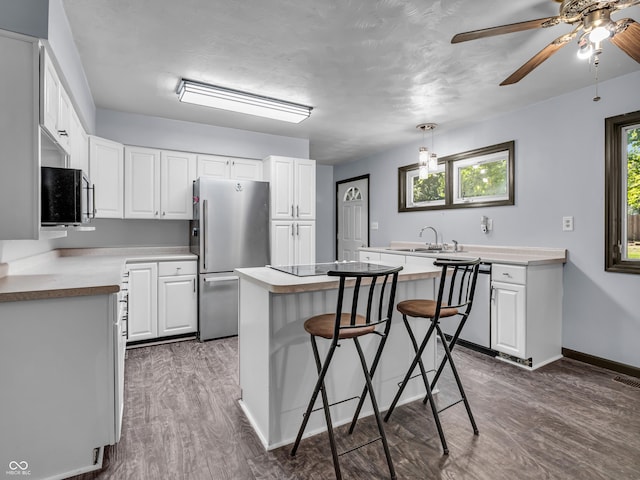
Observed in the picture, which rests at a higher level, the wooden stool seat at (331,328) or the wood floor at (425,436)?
the wooden stool seat at (331,328)

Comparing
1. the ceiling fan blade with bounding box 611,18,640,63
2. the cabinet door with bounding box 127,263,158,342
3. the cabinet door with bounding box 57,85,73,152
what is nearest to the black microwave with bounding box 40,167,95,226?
the cabinet door with bounding box 57,85,73,152

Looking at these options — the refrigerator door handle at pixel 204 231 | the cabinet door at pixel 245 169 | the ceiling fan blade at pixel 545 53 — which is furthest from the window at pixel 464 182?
the refrigerator door handle at pixel 204 231

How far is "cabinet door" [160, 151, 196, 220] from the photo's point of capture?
3725mm

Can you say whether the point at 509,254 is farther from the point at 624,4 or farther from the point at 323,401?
the point at 323,401

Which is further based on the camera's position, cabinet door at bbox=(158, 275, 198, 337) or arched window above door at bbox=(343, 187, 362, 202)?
arched window above door at bbox=(343, 187, 362, 202)

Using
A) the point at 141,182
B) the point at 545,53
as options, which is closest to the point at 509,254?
the point at 545,53

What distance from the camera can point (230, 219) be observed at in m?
3.70

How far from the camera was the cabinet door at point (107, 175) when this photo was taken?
3266mm

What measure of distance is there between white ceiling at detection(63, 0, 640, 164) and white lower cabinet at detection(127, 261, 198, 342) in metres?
1.63

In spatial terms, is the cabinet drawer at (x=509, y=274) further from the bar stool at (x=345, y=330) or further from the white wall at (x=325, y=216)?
the white wall at (x=325, y=216)

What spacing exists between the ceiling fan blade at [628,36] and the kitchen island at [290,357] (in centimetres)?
152

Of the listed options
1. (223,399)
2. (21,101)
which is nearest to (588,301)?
(223,399)

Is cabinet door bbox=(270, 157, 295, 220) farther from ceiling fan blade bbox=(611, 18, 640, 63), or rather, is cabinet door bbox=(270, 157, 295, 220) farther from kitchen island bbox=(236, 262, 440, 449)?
ceiling fan blade bbox=(611, 18, 640, 63)

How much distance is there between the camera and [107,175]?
11.2 feet
